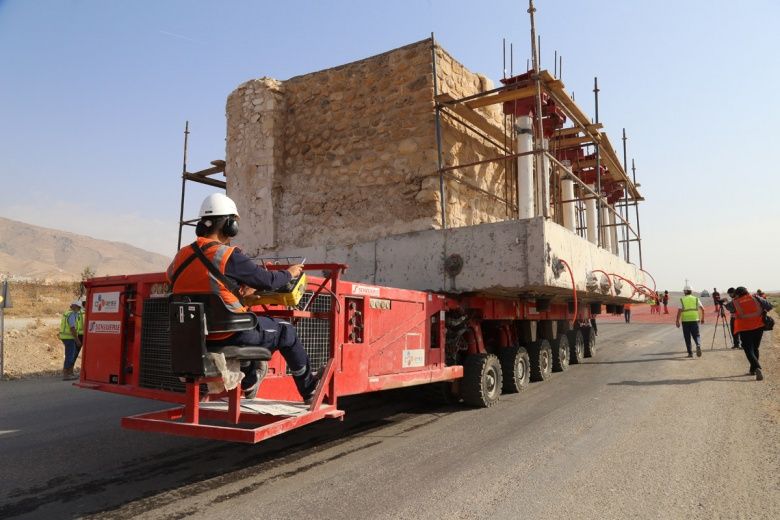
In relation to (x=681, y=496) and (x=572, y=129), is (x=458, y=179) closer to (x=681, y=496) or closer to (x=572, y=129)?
(x=572, y=129)

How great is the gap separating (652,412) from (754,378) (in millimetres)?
4206

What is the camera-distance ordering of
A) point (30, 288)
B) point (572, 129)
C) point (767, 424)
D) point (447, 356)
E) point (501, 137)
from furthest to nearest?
point (30, 288) → point (572, 129) → point (501, 137) → point (447, 356) → point (767, 424)

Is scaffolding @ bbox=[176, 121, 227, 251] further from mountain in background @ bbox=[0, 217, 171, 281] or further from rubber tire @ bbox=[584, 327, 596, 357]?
mountain in background @ bbox=[0, 217, 171, 281]

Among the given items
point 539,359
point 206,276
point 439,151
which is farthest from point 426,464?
point 539,359

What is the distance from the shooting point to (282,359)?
4941mm

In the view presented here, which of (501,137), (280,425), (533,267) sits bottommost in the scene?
(280,425)

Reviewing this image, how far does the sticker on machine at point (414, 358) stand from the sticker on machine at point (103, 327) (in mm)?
2962

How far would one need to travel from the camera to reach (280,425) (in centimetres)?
384

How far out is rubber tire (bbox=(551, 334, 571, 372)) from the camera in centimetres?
1129

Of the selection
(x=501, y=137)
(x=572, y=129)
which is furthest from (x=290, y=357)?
(x=572, y=129)

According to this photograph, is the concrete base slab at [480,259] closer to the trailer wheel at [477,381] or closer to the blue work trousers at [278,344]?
the trailer wheel at [477,381]

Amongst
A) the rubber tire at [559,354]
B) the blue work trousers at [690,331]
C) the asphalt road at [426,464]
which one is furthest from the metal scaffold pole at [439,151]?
the blue work trousers at [690,331]

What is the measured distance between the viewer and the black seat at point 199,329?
3.59m

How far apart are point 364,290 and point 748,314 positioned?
27.6 feet
